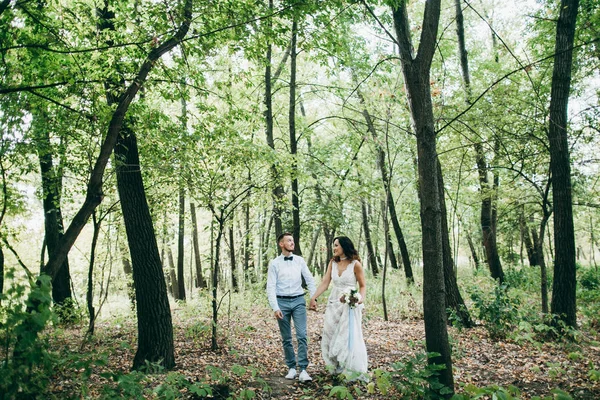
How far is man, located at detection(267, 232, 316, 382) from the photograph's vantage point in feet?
17.3

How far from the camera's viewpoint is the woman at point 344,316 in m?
5.13

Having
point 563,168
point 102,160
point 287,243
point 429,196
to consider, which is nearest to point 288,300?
point 287,243

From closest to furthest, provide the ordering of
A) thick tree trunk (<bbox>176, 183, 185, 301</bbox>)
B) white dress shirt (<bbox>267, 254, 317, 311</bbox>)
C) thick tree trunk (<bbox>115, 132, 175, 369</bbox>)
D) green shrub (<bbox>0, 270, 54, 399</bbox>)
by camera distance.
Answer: green shrub (<bbox>0, 270, 54, 399</bbox>) < white dress shirt (<bbox>267, 254, 317, 311</bbox>) < thick tree trunk (<bbox>115, 132, 175, 369</bbox>) < thick tree trunk (<bbox>176, 183, 185, 301</bbox>)

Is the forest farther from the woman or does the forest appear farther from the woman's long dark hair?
the woman's long dark hair

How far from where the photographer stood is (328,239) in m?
21.8

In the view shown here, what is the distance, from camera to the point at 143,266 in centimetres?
591

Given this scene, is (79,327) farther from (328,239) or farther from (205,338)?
(328,239)

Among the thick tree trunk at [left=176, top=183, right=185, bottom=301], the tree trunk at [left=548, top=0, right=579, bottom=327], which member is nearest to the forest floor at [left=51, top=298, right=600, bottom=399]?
the tree trunk at [left=548, top=0, right=579, bottom=327]

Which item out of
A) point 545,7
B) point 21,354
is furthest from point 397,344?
point 545,7

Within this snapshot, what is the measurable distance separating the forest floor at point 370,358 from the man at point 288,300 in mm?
329

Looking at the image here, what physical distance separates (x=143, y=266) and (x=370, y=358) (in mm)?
4013

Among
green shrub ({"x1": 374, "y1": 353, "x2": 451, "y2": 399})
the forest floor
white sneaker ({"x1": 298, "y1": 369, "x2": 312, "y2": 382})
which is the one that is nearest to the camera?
green shrub ({"x1": 374, "y1": 353, "x2": 451, "y2": 399})

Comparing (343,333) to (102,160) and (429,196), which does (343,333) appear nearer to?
(429,196)

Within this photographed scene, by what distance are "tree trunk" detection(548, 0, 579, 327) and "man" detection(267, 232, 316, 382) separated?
4.78 metres
